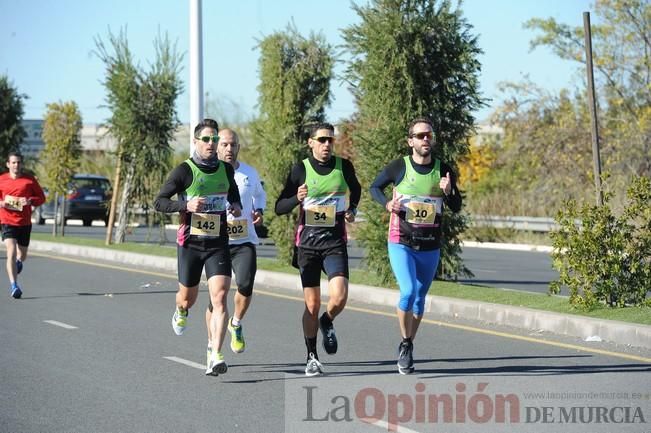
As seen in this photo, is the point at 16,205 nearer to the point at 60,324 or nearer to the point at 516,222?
the point at 60,324

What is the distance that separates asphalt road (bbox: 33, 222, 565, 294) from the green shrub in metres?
4.72

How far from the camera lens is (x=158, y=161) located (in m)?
25.2

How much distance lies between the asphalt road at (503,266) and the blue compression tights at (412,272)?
24.1 feet

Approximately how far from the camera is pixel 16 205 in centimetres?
1549

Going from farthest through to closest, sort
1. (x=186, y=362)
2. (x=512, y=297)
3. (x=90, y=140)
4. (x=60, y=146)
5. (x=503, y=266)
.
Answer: (x=90, y=140) → (x=60, y=146) → (x=503, y=266) → (x=512, y=297) → (x=186, y=362)

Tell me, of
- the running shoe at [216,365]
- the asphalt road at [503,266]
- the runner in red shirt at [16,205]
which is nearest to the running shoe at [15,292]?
the runner in red shirt at [16,205]

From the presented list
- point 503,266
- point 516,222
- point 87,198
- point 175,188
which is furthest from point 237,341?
point 87,198

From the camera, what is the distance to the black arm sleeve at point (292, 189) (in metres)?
9.65

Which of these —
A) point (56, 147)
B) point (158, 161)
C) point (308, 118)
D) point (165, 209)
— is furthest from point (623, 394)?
point (56, 147)

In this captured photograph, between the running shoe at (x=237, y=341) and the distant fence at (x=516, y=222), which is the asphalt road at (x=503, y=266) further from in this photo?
the running shoe at (x=237, y=341)

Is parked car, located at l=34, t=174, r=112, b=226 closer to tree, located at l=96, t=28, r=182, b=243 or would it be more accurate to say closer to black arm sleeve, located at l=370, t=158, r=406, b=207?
tree, located at l=96, t=28, r=182, b=243

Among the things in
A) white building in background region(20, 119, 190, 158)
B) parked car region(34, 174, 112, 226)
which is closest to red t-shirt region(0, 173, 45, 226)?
white building in background region(20, 119, 190, 158)

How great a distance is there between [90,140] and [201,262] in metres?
88.0

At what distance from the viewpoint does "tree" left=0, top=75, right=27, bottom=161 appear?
109ft
